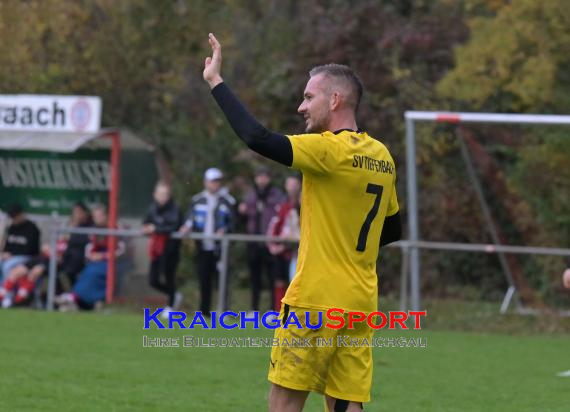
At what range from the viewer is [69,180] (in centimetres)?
2034

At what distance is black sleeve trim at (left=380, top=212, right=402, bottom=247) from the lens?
645 cm

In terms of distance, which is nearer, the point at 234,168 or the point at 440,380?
the point at 440,380

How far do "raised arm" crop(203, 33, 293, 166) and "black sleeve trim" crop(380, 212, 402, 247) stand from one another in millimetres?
958

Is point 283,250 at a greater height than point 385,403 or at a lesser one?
greater

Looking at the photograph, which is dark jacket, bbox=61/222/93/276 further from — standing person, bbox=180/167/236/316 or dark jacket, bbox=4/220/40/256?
standing person, bbox=180/167/236/316

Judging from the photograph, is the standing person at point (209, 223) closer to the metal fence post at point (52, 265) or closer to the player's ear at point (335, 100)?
the metal fence post at point (52, 265)

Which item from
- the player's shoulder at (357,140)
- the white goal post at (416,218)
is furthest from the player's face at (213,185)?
the player's shoulder at (357,140)

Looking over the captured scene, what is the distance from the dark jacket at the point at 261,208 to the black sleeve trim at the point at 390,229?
10.6m

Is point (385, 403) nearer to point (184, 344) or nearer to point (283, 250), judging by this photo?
point (184, 344)

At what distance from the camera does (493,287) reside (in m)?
17.2

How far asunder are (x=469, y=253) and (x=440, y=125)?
383 centimetres

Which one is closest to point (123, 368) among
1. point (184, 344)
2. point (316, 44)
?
point (184, 344)

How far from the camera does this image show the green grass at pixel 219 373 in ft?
30.6

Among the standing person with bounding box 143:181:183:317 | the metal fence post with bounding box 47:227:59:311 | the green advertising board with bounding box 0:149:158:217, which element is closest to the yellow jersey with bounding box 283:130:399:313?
the standing person with bounding box 143:181:183:317
